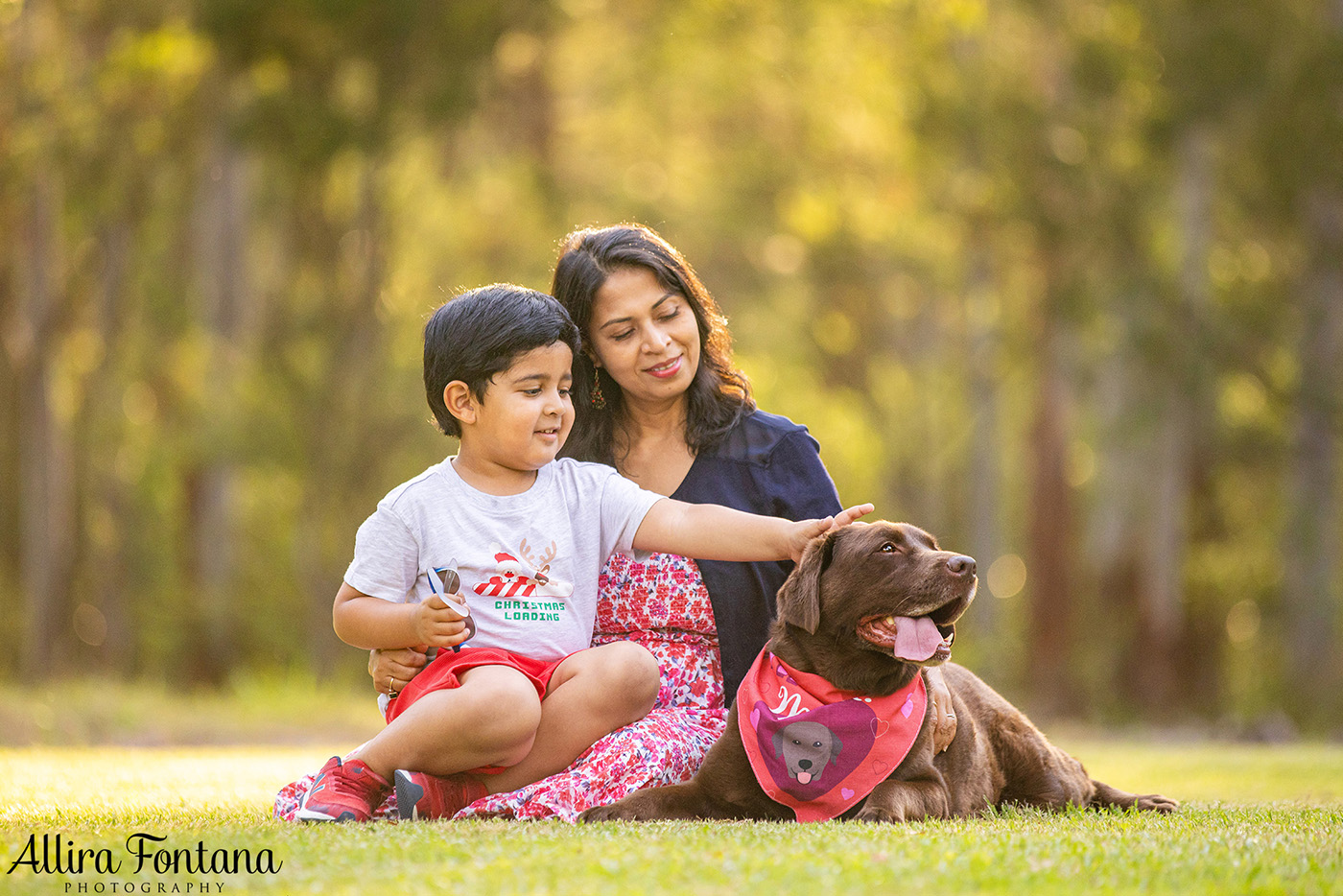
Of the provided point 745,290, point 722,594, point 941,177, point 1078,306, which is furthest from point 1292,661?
point 745,290

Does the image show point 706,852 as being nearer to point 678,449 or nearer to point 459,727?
point 459,727

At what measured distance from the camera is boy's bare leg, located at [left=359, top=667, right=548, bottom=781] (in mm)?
3598

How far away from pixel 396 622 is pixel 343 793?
0.49 m

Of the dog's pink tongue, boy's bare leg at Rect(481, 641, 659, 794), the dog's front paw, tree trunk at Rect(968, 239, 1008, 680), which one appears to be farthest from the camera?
tree trunk at Rect(968, 239, 1008, 680)

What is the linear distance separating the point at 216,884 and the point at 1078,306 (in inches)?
530

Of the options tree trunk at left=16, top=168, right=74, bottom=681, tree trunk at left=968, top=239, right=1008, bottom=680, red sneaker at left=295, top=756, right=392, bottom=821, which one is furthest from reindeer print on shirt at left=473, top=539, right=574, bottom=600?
tree trunk at left=968, top=239, right=1008, bottom=680

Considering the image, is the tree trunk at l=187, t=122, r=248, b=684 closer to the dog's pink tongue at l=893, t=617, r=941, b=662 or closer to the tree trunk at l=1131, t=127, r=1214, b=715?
the tree trunk at l=1131, t=127, r=1214, b=715

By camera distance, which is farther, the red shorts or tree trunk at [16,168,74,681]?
tree trunk at [16,168,74,681]

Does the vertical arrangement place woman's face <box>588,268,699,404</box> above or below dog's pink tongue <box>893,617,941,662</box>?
above

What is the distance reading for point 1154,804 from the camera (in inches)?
169

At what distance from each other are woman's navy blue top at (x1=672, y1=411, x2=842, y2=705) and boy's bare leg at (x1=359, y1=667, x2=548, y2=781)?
0.94 m

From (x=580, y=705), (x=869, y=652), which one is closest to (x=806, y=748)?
(x=869, y=652)

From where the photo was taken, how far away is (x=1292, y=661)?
13.2 metres

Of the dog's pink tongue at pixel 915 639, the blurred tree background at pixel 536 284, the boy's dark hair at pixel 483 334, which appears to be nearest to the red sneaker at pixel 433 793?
the boy's dark hair at pixel 483 334
